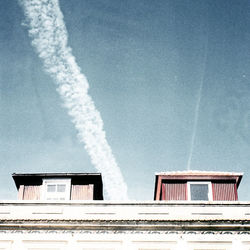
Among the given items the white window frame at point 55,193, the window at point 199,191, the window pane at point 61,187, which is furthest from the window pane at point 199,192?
the window pane at point 61,187

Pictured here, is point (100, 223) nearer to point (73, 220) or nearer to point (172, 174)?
point (73, 220)

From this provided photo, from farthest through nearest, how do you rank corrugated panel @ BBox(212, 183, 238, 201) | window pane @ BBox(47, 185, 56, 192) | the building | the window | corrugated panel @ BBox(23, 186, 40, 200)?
1. window pane @ BBox(47, 185, 56, 192)
2. corrugated panel @ BBox(23, 186, 40, 200)
3. the window
4. corrugated panel @ BBox(212, 183, 238, 201)
5. the building

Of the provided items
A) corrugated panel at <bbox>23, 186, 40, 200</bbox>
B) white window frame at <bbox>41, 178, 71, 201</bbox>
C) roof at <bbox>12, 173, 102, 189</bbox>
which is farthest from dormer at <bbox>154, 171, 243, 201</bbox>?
corrugated panel at <bbox>23, 186, 40, 200</bbox>

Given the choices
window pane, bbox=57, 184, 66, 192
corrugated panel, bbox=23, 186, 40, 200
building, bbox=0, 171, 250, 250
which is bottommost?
building, bbox=0, 171, 250, 250

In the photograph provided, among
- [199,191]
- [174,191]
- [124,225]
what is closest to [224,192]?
[199,191]

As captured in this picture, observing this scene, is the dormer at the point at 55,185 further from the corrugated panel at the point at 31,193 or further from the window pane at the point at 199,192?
the window pane at the point at 199,192

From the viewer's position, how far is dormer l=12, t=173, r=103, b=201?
900 inches

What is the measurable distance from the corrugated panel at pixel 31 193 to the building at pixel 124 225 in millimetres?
1187

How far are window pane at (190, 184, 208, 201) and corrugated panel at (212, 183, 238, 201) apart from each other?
0.50 m

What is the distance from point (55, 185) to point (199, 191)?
8.11 metres

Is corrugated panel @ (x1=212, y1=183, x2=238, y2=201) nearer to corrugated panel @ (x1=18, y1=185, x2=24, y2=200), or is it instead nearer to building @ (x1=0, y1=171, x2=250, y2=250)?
building @ (x1=0, y1=171, x2=250, y2=250)

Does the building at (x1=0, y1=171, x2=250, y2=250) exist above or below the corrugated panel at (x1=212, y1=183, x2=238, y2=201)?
below

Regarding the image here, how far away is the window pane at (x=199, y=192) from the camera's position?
74.1 feet

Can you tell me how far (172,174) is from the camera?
23.1 metres
